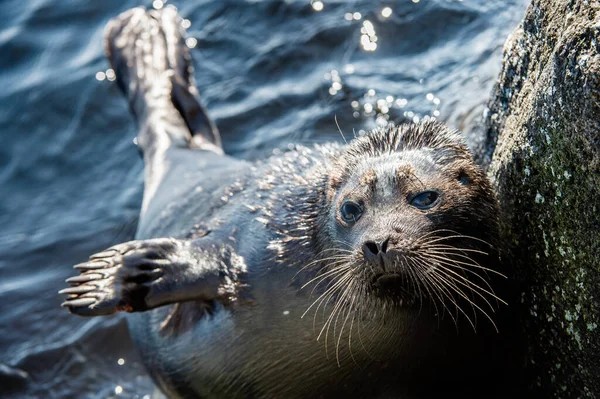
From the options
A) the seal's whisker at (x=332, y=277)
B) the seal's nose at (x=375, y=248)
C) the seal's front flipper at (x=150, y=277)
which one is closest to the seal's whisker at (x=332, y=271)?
the seal's whisker at (x=332, y=277)

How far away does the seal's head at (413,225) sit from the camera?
149 inches

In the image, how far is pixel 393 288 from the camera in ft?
13.0

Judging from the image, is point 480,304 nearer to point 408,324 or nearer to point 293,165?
point 408,324

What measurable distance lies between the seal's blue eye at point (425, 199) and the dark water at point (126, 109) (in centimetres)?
232

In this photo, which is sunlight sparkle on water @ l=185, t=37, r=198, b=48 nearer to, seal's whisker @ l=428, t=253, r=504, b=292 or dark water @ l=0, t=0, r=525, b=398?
dark water @ l=0, t=0, r=525, b=398

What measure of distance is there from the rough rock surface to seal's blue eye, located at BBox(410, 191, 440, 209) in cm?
46

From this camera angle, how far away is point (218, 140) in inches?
303

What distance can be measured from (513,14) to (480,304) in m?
4.35

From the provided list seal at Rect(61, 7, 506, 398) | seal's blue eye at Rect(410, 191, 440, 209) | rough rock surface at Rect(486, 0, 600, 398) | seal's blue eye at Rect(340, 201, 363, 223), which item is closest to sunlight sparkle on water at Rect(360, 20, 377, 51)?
seal at Rect(61, 7, 506, 398)

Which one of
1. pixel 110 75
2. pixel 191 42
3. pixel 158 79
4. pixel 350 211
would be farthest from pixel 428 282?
pixel 110 75

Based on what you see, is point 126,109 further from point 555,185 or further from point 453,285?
point 555,185

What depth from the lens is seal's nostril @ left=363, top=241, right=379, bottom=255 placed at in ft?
12.0

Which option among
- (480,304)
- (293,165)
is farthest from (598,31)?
(293,165)

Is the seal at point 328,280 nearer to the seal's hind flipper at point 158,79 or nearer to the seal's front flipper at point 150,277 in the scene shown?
the seal's front flipper at point 150,277
